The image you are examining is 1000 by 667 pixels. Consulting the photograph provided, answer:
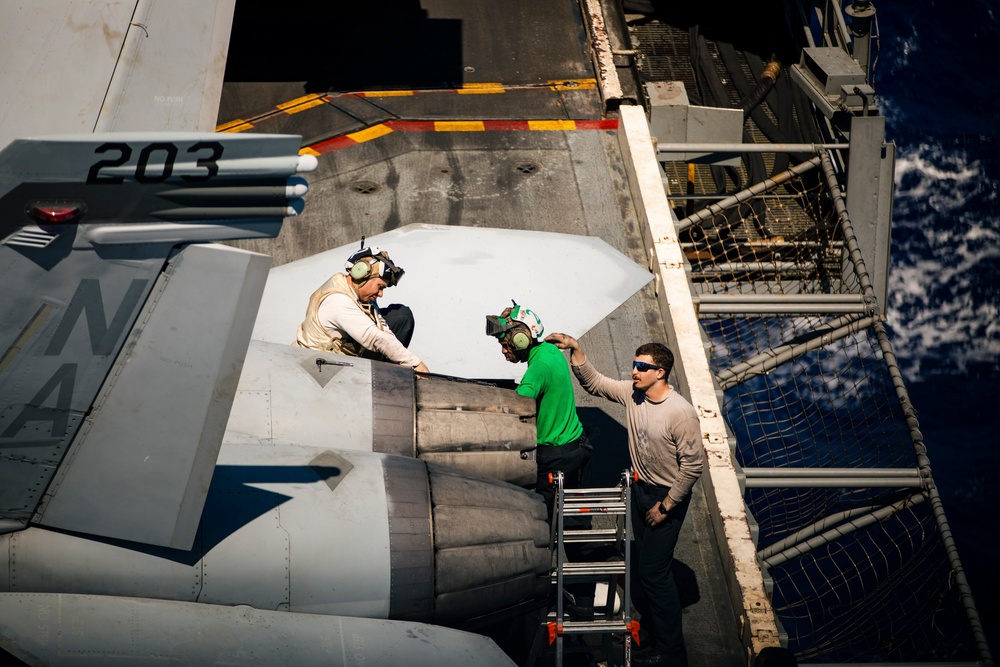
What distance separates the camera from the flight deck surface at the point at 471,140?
44.2ft

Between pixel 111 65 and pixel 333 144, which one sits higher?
pixel 333 144

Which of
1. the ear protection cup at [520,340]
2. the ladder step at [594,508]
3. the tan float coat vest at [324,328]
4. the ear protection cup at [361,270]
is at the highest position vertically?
the ear protection cup at [361,270]

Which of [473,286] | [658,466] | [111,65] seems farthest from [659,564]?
[111,65]

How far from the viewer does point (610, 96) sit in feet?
61.8

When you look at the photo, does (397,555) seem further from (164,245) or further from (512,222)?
(512,222)

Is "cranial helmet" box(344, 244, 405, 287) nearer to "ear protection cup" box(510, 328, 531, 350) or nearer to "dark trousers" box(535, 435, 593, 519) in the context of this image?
"ear protection cup" box(510, 328, 531, 350)

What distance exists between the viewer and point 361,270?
Result: 32.1 ft

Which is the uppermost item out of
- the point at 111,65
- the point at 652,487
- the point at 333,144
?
the point at 333,144

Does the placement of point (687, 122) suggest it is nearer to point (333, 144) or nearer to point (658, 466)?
point (333, 144)

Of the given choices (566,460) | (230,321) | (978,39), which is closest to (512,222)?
(566,460)

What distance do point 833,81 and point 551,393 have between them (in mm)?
12323

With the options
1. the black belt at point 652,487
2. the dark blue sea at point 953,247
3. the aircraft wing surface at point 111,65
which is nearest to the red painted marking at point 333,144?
the aircraft wing surface at point 111,65

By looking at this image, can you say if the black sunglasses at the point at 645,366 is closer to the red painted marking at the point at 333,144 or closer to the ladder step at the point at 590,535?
the ladder step at the point at 590,535

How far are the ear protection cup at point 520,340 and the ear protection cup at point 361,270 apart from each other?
1600mm
